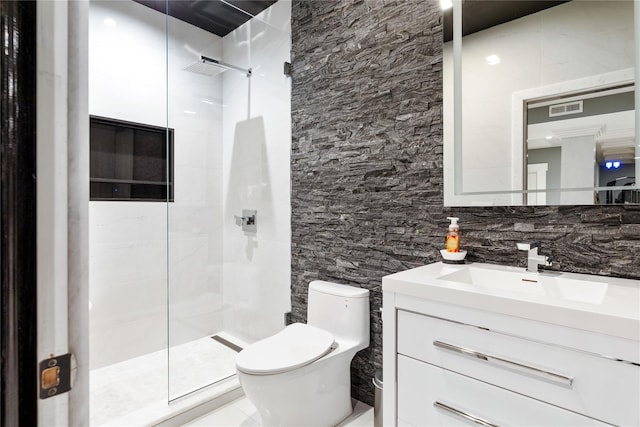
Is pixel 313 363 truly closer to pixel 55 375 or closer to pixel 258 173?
pixel 55 375

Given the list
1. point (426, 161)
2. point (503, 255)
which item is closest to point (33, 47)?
point (426, 161)

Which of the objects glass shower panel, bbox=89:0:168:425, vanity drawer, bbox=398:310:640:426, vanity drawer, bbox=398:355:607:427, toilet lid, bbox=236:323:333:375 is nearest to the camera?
vanity drawer, bbox=398:310:640:426

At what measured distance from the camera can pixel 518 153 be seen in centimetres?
144

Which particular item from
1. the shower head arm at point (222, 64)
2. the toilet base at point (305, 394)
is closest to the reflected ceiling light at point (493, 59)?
the toilet base at point (305, 394)

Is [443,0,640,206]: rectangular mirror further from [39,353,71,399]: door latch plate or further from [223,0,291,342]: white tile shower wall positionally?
[39,353,71,399]: door latch plate

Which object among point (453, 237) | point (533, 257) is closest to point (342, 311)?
point (453, 237)

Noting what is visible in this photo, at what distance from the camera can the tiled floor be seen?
1.79 metres

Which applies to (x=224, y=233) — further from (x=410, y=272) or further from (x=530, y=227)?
(x=530, y=227)

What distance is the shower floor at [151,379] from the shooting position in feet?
6.09

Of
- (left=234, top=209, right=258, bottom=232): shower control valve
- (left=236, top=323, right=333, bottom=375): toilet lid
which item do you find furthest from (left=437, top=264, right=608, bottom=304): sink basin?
(left=234, top=209, right=258, bottom=232): shower control valve

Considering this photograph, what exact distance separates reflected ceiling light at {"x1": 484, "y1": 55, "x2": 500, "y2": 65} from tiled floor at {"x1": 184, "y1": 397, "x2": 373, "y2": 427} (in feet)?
5.96

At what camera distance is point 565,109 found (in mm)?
1338

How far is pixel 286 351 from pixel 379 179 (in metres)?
0.98

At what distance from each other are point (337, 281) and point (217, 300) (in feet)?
3.60
